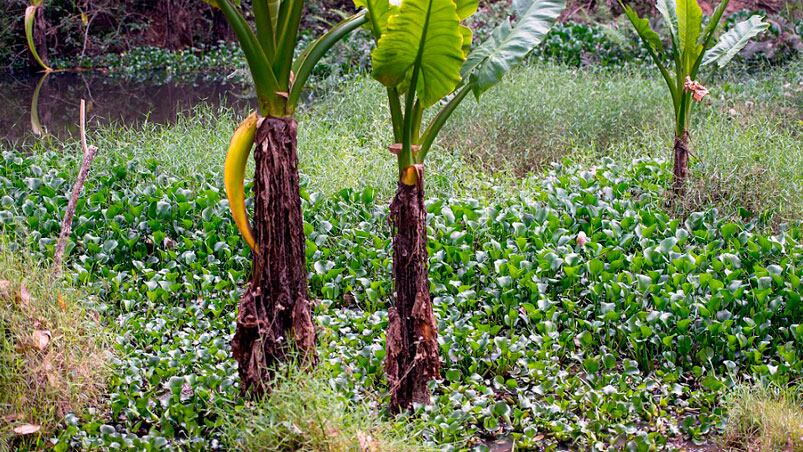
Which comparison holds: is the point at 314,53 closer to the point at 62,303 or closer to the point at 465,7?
the point at 465,7

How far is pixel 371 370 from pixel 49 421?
4.06 feet

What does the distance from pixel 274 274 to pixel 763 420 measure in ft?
6.09

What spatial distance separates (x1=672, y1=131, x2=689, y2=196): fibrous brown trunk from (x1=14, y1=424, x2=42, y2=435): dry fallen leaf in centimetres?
→ 367

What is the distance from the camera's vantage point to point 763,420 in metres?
2.95

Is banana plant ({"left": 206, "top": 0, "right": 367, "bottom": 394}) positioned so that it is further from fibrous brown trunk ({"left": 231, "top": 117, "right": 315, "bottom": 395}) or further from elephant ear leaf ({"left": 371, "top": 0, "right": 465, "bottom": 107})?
elephant ear leaf ({"left": 371, "top": 0, "right": 465, "bottom": 107})

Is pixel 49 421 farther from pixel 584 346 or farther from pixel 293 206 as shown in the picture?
pixel 584 346

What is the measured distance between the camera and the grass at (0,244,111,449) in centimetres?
302

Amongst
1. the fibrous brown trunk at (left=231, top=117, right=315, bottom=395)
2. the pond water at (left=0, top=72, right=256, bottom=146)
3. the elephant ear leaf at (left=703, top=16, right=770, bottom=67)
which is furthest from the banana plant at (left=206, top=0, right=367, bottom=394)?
the pond water at (left=0, top=72, right=256, bottom=146)

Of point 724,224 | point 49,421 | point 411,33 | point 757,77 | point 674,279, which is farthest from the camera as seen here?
point 757,77

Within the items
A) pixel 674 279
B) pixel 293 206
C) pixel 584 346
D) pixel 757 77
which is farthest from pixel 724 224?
pixel 757 77

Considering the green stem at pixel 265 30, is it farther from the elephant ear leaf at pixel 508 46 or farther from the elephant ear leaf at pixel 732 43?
the elephant ear leaf at pixel 732 43

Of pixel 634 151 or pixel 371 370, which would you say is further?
pixel 634 151

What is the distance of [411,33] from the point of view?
2822 mm

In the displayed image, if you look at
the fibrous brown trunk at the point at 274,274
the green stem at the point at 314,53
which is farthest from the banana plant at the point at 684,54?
the fibrous brown trunk at the point at 274,274
